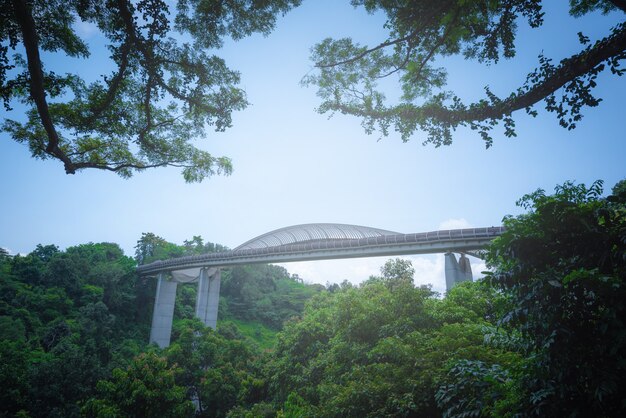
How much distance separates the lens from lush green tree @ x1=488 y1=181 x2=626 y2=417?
3.80m

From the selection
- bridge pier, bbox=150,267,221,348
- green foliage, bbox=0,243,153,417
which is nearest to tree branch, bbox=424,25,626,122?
green foliage, bbox=0,243,153,417

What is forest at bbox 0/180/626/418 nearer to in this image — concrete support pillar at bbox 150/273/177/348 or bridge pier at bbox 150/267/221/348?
concrete support pillar at bbox 150/273/177/348

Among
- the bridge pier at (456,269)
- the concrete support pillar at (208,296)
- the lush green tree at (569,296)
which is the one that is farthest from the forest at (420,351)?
the concrete support pillar at (208,296)

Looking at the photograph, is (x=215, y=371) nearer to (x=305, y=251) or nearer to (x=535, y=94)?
(x=305, y=251)

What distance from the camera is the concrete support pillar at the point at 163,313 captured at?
3653cm

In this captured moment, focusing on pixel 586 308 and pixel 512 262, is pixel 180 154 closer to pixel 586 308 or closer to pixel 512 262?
pixel 512 262

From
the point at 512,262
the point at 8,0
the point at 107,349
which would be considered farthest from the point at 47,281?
the point at 512,262

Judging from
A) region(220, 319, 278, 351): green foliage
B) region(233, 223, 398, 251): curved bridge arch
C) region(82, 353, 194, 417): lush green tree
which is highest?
region(233, 223, 398, 251): curved bridge arch

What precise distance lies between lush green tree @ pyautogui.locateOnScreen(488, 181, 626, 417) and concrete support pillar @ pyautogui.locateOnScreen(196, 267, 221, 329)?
36263 mm

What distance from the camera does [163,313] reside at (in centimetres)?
3809

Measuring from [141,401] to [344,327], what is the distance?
10106 mm

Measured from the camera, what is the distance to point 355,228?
3216cm

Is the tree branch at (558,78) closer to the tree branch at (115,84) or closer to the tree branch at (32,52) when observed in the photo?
the tree branch at (115,84)

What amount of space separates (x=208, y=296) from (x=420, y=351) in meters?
33.1
